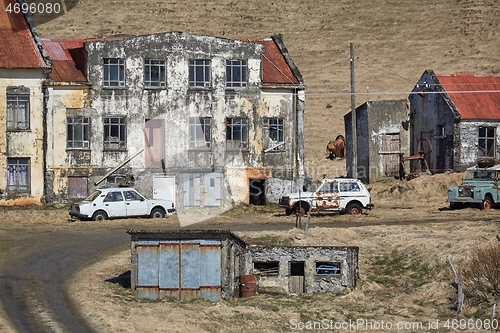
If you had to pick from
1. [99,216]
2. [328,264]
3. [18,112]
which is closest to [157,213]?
[99,216]

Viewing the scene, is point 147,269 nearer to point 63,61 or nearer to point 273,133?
point 273,133

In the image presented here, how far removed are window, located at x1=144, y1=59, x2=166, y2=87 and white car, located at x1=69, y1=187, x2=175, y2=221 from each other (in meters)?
6.52

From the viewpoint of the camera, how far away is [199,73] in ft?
158

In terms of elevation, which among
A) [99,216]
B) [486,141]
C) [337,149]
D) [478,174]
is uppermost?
[486,141]

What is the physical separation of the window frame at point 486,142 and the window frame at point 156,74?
17007mm

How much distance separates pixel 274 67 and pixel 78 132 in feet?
32.6

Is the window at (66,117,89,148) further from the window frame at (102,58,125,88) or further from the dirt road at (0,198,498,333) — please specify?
the dirt road at (0,198,498,333)

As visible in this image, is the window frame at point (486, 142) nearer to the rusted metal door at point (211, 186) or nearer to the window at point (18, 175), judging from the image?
the rusted metal door at point (211, 186)

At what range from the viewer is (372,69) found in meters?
89.0

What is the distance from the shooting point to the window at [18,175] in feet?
152

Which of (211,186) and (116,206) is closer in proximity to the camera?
(116,206)

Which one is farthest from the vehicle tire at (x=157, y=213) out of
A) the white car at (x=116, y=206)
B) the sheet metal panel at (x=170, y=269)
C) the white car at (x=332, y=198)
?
the sheet metal panel at (x=170, y=269)

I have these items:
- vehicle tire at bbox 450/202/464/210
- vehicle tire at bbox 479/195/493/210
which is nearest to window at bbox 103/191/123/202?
vehicle tire at bbox 450/202/464/210

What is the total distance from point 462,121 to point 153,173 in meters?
16.6
